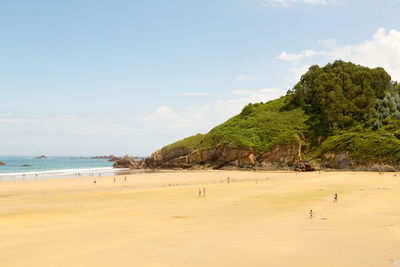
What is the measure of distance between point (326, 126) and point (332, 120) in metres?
2.27

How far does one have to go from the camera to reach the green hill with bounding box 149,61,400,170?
7162 cm

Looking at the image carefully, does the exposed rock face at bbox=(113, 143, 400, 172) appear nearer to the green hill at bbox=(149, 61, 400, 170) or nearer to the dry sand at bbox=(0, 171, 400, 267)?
the green hill at bbox=(149, 61, 400, 170)

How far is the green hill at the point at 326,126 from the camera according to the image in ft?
235

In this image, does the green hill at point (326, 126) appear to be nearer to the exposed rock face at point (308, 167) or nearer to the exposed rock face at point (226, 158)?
the exposed rock face at point (226, 158)

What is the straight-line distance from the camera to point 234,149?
275 ft

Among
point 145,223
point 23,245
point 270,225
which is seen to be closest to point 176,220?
point 145,223

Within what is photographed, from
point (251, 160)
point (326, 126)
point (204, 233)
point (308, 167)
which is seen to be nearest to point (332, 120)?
point (326, 126)

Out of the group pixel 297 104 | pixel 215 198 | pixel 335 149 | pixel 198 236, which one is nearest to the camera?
pixel 198 236

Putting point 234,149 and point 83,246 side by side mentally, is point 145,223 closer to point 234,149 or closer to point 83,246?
point 83,246

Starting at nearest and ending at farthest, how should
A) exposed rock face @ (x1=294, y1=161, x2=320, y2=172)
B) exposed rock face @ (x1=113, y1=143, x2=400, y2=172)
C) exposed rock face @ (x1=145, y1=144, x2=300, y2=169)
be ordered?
exposed rock face @ (x1=113, y1=143, x2=400, y2=172) < exposed rock face @ (x1=294, y1=161, x2=320, y2=172) < exposed rock face @ (x1=145, y1=144, x2=300, y2=169)

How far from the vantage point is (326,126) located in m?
84.1

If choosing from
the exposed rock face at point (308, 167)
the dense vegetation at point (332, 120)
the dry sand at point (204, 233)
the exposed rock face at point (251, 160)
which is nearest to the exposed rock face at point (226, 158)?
the exposed rock face at point (251, 160)

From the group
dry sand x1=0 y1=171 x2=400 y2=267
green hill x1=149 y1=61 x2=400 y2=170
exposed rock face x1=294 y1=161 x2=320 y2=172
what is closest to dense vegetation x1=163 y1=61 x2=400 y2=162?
green hill x1=149 y1=61 x2=400 y2=170

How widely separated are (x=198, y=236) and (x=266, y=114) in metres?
87.4
